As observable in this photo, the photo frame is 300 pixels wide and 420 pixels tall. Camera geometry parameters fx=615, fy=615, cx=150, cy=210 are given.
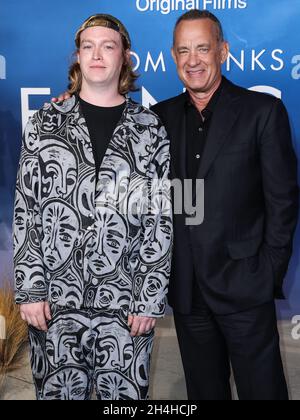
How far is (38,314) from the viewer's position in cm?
204

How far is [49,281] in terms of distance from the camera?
2.05 metres

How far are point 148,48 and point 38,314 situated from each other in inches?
87.9

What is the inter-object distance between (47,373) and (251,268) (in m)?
0.79

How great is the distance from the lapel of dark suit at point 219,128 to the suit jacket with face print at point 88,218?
0.53 ft

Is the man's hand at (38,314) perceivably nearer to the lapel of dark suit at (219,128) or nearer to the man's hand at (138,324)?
the man's hand at (138,324)

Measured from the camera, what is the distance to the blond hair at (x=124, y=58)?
2.03 m

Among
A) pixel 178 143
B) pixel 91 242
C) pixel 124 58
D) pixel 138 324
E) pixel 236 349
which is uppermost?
pixel 124 58

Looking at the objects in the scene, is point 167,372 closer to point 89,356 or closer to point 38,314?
point 89,356

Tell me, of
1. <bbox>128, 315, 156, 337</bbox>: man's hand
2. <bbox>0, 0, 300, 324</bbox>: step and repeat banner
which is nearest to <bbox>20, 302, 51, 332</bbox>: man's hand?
<bbox>128, 315, 156, 337</bbox>: man's hand

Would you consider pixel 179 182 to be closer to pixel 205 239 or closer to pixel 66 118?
pixel 205 239

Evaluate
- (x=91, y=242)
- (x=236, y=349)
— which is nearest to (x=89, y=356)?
(x=91, y=242)

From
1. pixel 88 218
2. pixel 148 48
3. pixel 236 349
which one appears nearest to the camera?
pixel 88 218

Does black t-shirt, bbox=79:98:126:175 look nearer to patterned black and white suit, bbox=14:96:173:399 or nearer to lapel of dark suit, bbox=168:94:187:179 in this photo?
patterned black and white suit, bbox=14:96:173:399
